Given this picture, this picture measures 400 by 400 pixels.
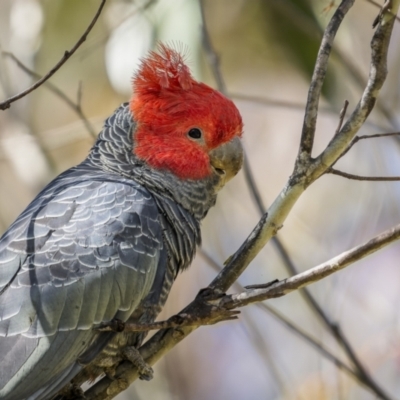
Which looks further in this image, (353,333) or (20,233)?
(353,333)

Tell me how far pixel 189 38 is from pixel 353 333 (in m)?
3.37

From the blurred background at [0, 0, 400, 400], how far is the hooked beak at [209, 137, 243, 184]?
1.09 metres

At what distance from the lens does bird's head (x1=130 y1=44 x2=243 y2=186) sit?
11.7ft

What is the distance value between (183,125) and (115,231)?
0.81 metres

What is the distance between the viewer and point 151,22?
5.04 metres

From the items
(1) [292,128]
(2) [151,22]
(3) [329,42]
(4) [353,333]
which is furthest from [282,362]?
(3) [329,42]

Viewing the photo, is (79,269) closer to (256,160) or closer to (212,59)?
(212,59)

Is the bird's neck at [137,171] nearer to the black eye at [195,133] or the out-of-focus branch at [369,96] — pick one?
the black eye at [195,133]

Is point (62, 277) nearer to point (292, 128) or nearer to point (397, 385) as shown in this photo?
point (397, 385)

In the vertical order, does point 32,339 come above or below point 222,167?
below

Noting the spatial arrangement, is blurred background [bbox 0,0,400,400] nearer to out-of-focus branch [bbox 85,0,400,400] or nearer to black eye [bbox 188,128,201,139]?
black eye [bbox 188,128,201,139]

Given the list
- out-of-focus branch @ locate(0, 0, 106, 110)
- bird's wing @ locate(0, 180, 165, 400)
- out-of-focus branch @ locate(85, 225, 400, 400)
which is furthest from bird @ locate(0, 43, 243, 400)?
out-of-focus branch @ locate(0, 0, 106, 110)

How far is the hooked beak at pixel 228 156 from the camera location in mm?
3613

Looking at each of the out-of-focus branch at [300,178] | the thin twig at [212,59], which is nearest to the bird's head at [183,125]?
the thin twig at [212,59]
